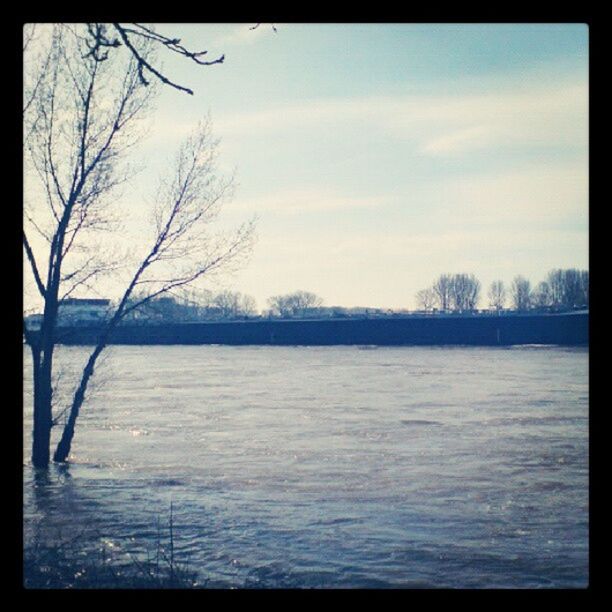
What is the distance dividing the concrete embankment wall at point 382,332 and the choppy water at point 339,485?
40.4 m

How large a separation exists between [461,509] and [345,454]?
675 cm

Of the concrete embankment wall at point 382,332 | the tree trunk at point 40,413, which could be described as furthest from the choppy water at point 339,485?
the concrete embankment wall at point 382,332

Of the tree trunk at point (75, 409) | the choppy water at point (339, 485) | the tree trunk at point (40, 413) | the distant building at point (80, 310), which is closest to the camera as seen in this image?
the choppy water at point (339, 485)

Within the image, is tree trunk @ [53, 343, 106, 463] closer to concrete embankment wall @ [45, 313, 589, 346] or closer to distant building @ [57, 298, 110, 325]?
distant building @ [57, 298, 110, 325]

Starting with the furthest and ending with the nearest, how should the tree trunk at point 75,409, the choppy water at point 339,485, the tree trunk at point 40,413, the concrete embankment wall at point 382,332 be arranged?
the concrete embankment wall at point 382,332, the tree trunk at point 75,409, the tree trunk at point 40,413, the choppy water at point 339,485

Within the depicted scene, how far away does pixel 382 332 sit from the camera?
282 feet

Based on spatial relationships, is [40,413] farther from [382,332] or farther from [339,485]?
[382,332]

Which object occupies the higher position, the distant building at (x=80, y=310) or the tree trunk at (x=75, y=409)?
the distant building at (x=80, y=310)

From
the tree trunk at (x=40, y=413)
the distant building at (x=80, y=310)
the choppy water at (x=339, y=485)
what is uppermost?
the distant building at (x=80, y=310)

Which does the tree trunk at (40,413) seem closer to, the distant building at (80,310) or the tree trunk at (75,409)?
the tree trunk at (75,409)

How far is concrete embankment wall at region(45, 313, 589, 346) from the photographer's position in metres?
77.7

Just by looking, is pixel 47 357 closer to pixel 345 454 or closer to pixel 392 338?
pixel 345 454

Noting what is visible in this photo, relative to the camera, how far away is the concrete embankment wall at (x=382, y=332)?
255 feet
